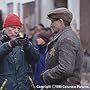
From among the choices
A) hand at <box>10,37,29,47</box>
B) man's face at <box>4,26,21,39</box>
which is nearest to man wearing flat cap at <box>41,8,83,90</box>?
hand at <box>10,37,29,47</box>

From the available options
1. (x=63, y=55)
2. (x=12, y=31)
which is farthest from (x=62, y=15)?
(x=12, y=31)

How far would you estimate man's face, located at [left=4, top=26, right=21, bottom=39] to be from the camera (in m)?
6.13

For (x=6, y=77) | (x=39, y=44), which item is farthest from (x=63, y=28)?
(x=39, y=44)

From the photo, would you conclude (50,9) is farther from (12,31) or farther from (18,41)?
(18,41)

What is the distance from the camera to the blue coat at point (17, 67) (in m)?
6.11

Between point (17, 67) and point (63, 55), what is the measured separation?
0.76 m

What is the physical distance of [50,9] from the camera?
16.6m

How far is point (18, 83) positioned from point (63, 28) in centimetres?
90

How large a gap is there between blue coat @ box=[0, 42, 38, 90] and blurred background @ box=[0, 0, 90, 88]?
6.58 m

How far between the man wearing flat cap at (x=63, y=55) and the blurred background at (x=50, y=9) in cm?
693

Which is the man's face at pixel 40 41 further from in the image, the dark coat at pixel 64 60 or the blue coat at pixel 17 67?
the dark coat at pixel 64 60

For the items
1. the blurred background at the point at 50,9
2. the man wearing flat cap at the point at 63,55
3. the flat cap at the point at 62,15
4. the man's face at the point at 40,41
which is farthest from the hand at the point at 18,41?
the blurred background at the point at 50,9

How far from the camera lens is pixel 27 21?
17.8 metres

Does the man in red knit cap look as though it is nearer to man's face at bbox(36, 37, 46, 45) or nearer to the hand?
the hand
